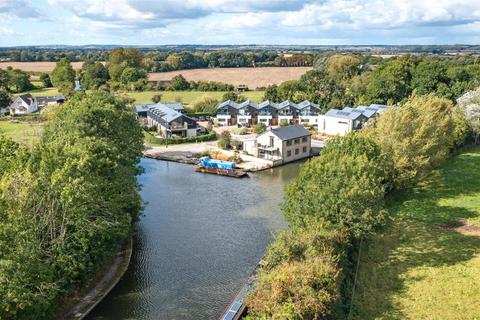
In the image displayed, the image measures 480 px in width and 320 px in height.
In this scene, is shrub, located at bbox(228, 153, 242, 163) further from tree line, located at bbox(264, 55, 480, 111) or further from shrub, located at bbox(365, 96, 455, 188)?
tree line, located at bbox(264, 55, 480, 111)

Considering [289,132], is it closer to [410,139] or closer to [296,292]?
[410,139]

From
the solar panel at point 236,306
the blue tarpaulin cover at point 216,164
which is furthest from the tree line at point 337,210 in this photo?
the blue tarpaulin cover at point 216,164

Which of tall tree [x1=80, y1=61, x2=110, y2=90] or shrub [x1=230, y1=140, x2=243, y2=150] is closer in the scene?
shrub [x1=230, y1=140, x2=243, y2=150]

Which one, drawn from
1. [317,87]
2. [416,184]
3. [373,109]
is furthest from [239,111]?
[416,184]

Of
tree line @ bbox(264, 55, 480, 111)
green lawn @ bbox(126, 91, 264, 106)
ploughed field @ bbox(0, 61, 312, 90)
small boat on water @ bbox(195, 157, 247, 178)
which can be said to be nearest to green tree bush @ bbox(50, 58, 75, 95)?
green lawn @ bbox(126, 91, 264, 106)

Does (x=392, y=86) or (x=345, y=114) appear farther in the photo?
(x=392, y=86)

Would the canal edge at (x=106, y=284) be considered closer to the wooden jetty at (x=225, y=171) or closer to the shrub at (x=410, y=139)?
the wooden jetty at (x=225, y=171)

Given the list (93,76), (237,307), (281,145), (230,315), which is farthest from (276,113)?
(93,76)
